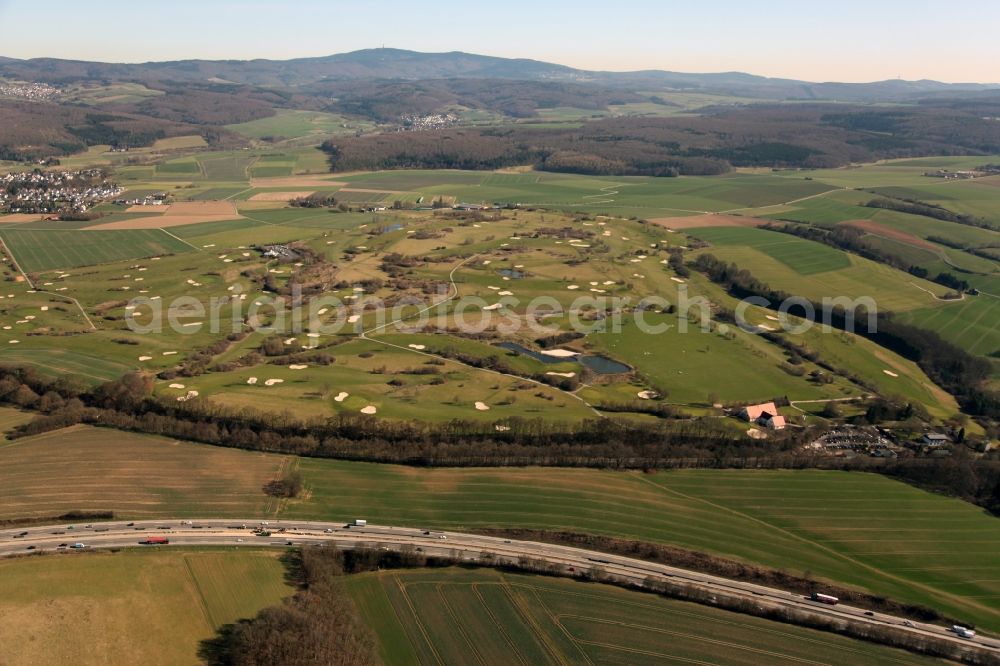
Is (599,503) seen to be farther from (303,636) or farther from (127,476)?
(127,476)

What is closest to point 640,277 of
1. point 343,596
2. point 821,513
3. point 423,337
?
point 423,337

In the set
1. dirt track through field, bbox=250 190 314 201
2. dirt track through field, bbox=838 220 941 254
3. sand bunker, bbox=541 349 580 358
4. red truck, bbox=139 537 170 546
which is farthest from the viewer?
dirt track through field, bbox=250 190 314 201

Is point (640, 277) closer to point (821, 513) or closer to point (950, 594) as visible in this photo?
point (821, 513)

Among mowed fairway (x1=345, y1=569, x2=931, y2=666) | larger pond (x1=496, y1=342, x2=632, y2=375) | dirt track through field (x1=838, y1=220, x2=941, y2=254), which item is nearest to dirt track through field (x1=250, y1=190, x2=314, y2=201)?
larger pond (x1=496, y1=342, x2=632, y2=375)

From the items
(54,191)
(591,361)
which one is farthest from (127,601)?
(54,191)

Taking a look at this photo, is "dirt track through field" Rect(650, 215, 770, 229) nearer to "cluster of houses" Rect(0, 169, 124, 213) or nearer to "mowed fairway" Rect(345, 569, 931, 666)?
"mowed fairway" Rect(345, 569, 931, 666)

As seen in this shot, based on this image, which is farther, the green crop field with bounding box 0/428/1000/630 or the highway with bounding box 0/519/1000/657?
the green crop field with bounding box 0/428/1000/630

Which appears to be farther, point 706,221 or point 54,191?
point 54,191
